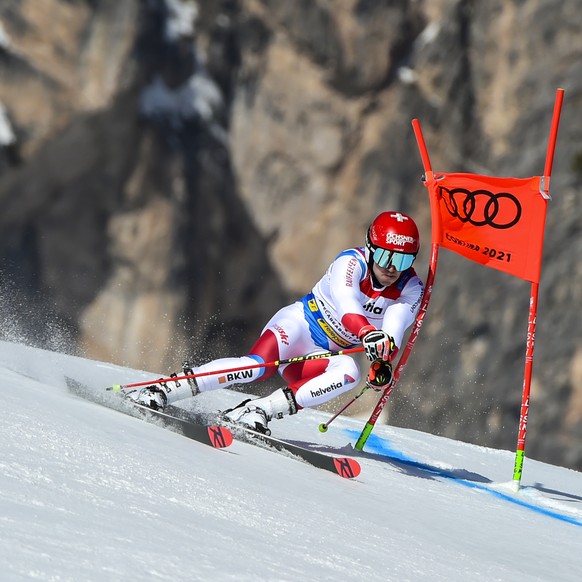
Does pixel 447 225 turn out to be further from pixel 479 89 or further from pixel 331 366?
pixel 479 89

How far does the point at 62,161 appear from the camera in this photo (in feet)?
78.1

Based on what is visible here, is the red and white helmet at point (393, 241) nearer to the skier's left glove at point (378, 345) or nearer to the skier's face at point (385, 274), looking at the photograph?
the skier's face at point (385, 274)

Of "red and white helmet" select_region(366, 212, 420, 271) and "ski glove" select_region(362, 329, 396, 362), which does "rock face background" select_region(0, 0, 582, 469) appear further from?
"ski glove" select_region(362, 329, 396, 362)

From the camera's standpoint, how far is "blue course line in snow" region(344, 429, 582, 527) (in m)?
6.04

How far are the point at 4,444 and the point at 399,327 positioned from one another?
329 cm

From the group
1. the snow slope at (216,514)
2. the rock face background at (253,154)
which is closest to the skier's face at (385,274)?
the snow slope at (216,514)

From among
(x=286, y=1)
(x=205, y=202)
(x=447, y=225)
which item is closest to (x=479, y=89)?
(x=286, y=1)

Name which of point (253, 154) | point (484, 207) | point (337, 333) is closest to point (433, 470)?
point (337, 333)

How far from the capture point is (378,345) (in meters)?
5.72

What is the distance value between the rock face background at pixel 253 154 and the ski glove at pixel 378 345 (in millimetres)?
15073

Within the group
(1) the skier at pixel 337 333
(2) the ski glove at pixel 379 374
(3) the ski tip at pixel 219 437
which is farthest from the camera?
(1) the skier at pixel 337 333

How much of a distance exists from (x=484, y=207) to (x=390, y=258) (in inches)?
49.6

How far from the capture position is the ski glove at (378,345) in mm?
5715

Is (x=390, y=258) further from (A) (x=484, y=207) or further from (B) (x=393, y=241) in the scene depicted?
(A) (x=484, y=207)
